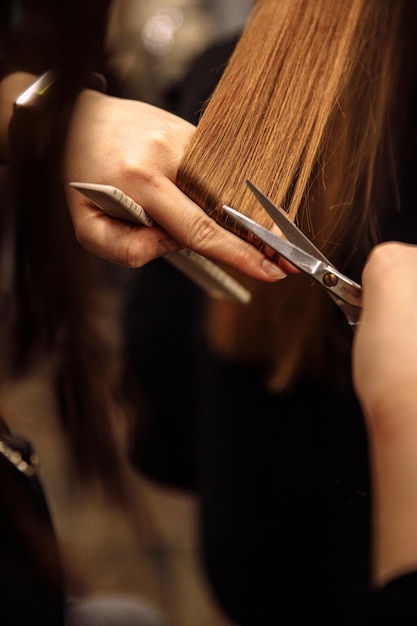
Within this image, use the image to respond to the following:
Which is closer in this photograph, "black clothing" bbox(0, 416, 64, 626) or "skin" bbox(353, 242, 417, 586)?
"skin" bbox(353, 242, 417, 586)

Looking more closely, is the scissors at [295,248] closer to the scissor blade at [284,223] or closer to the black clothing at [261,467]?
the scissor blade at [284,223]

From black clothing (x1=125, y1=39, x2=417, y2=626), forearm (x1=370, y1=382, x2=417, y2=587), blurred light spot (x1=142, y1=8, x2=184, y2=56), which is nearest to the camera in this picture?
forearm (x1=370, y1=382, x2=417, y2=587)

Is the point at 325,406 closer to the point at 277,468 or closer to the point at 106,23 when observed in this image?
the point at 277,468

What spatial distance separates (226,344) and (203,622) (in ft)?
1.17

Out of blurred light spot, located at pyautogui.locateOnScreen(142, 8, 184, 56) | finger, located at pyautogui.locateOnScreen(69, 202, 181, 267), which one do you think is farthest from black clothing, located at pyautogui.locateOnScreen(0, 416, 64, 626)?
blurred light spot, located at pyautogui.locateOnScreen(142, 8, 184, 56)

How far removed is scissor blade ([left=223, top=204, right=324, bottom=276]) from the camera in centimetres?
42

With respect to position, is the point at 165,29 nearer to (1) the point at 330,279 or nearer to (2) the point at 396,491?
(1) the point at 330,279

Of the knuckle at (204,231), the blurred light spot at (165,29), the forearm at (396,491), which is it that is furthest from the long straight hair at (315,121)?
the blurred light spot at (165,29)

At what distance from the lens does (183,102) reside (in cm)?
61

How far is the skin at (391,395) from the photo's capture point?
37 centimetres

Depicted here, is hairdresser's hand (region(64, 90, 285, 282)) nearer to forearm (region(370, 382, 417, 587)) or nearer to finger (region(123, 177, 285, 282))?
finger (region(123, 177, 285, 282))

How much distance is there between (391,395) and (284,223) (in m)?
0.12

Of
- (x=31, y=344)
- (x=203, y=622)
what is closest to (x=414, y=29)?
(x=31, y=344)

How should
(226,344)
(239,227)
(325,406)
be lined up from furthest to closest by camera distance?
(226,344) → (325,406) → (239,227)
